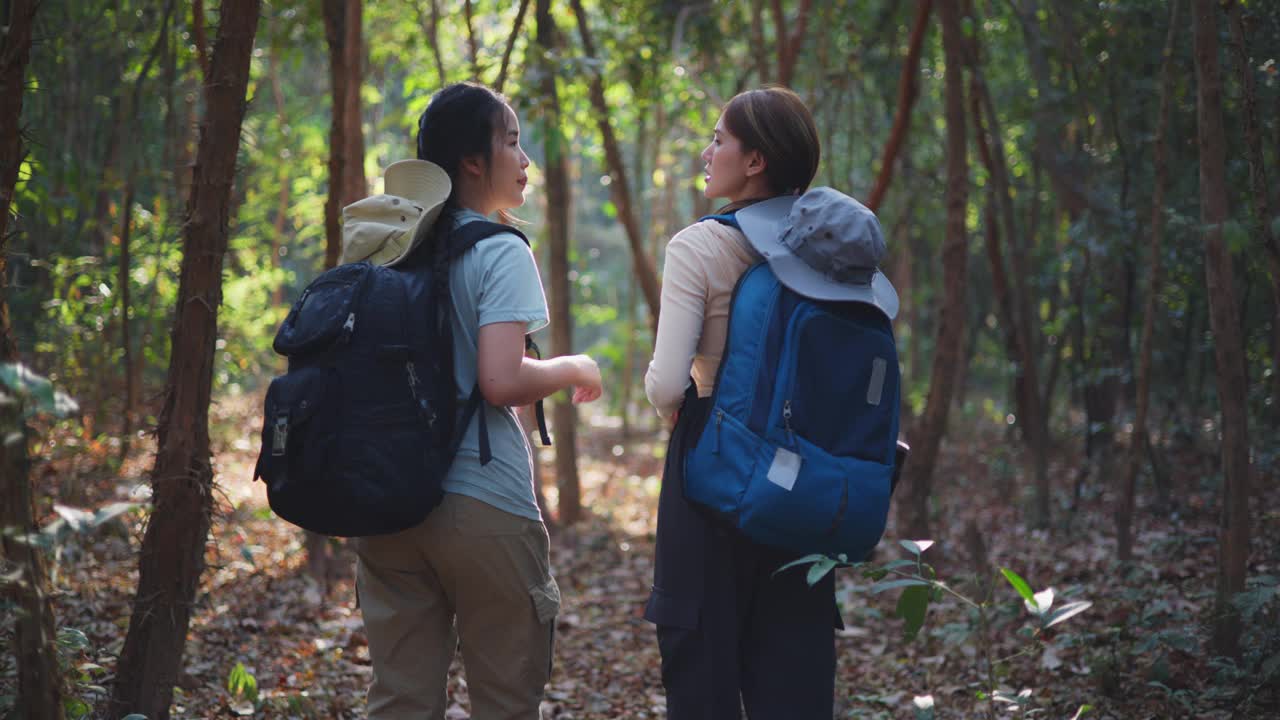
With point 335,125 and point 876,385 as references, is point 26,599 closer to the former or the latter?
point 876,385

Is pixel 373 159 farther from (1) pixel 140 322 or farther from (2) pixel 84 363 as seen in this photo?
(2) pixel 84 363

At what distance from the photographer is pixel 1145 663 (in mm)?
4258

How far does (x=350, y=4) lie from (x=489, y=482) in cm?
508

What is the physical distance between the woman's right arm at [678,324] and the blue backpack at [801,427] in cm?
10

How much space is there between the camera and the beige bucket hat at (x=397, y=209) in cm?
247

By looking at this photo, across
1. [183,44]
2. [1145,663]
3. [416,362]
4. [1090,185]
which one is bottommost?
[1145,663]

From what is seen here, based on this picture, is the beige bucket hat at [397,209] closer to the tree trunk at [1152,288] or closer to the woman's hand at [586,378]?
the woman's hand at [586,378]

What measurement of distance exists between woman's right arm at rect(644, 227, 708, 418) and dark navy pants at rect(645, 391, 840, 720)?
0.11 meters

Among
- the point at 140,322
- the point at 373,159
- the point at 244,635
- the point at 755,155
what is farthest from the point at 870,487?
the point at 373,159

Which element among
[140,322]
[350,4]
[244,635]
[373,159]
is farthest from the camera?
[373,159]

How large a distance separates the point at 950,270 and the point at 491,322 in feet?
15.1

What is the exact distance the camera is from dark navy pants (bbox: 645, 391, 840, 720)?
2.41 metres

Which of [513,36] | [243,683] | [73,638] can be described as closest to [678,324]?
[73,638]

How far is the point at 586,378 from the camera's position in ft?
8.29
